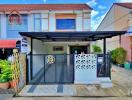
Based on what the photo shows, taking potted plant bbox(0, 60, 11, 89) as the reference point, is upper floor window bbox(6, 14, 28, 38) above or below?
above

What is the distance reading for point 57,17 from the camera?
27641 mm

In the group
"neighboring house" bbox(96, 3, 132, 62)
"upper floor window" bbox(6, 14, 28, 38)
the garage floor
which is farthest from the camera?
"neighboring house" bbox(96, 3, 132, 62)

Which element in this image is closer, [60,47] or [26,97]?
[26,97]

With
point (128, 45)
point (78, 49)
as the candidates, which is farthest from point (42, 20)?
point (128, 45)

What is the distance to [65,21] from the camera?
2769cm

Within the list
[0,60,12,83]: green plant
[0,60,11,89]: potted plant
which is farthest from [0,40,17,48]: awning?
→ [0,60,12,83]: green plant

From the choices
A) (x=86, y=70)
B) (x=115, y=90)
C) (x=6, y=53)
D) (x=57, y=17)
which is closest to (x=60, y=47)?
(x=57, y=17)

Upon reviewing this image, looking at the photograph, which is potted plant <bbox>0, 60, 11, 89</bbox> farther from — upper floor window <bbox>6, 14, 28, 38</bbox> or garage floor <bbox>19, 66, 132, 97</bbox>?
upper floor window <bbox>6, 14, 28, 38</bbox>

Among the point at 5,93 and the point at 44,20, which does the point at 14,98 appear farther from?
the point at 44,20

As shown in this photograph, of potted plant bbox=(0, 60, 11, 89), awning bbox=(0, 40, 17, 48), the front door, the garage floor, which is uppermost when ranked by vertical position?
awning bbox=(0, 40, 17, 48)

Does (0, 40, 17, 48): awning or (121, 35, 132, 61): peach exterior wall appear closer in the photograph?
(0, 40, 17, 48): awning

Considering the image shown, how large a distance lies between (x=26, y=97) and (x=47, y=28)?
50.5ft

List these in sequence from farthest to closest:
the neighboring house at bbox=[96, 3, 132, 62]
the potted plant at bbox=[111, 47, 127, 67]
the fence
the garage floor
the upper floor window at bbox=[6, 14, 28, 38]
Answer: the potted plant at bbox=[111, 47, 127, 67] → the neighboring house at bbox=[96, 3, 132, 62] → the upper floor window at bbox=[6, 14, 28, 38] → the fence → the garage floor

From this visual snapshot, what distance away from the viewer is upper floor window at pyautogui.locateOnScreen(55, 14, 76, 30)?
27594mm
